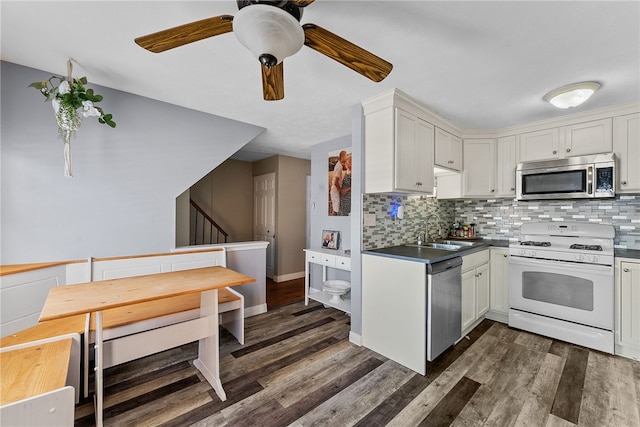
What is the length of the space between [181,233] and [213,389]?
7.31 feet

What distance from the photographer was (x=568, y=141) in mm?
2869

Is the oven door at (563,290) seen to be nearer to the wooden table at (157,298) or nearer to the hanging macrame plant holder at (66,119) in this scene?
the wooden table at (157,298)

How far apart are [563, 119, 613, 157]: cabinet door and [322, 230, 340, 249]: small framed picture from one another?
277cm

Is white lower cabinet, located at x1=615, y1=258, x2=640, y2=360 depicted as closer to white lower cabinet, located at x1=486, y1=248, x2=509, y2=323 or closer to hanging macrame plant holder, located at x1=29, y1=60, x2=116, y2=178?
white lower cabinet, located at x1=486, y1=248, x2=509, y2=323

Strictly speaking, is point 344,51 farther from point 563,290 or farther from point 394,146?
point 563,290

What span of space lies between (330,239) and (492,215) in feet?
7.50

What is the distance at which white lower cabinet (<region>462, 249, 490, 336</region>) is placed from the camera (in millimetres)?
2715

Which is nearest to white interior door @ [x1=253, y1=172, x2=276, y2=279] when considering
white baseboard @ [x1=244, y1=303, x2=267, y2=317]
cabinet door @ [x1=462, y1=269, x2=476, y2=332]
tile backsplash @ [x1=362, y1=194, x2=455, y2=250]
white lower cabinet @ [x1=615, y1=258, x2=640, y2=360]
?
white baseboard @ [x1=244, y1=303, x2=267, y2=317]

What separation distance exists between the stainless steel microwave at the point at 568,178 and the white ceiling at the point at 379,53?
539mm

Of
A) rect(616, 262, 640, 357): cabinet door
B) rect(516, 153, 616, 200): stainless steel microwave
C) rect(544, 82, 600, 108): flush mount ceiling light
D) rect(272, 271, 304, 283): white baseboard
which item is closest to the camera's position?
rect(544, 82, 600, 108): flush mount ceiling light

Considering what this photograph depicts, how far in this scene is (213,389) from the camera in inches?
78.1

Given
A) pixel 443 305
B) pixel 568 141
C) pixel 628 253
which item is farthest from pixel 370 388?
pixel 568 141

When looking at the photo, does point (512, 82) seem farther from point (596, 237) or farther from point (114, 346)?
point (114, 346)

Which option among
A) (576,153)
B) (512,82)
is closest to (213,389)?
(512,82)
